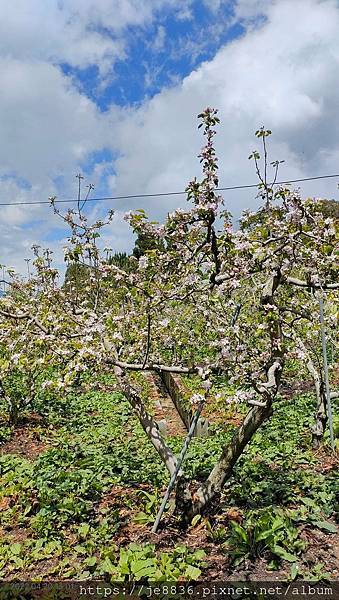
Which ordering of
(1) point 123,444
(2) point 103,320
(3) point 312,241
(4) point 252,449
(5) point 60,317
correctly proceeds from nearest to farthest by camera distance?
(3) point 312,241 → (2) point 103,320 → (5) point 60,317 → (4) point 252,449 → (1) point 123,444

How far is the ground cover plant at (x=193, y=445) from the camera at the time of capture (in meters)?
3.35

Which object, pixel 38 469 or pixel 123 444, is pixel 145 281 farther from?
pixel 123 444

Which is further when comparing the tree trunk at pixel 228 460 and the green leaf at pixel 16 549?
the tree trunk at pixel 228 460

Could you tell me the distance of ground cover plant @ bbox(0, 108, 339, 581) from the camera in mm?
3348

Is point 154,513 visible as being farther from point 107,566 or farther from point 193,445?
point 193,445

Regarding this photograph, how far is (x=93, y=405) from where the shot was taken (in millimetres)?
8914

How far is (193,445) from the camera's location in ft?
20.0

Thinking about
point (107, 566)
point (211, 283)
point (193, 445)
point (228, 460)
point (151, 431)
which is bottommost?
point (107, 566)

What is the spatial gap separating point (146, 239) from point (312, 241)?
1.29 m

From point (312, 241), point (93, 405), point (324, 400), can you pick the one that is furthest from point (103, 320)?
point (93, 405)

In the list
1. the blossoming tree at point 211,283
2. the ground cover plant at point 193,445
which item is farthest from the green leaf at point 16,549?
the blossoming tree at point 211,283

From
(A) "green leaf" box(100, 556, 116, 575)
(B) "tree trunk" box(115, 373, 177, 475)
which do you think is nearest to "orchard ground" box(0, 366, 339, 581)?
(A) "green leaf" box(100, 556, 116, 575)

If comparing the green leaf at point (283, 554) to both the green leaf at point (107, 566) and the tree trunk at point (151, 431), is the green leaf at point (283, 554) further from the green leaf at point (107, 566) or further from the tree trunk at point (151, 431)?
the green leaf at point (107, 566)

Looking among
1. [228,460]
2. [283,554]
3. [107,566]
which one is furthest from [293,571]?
[107,566]
